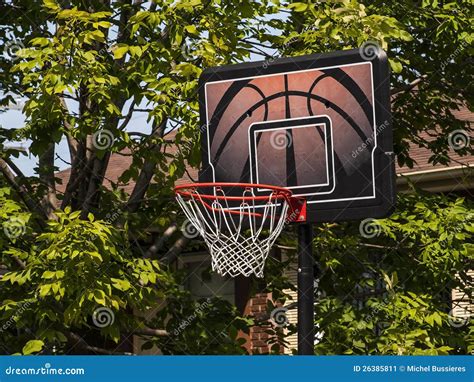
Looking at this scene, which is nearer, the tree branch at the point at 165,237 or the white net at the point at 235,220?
the white net at the point at 235,220

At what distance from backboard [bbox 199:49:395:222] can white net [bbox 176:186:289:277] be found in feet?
0.90

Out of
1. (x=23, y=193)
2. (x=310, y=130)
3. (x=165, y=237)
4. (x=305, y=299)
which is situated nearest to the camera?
(x=305, y=299)

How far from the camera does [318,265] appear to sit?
35.6 feet

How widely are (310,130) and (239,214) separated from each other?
975 mm

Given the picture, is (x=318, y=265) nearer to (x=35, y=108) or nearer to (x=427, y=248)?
(x=427, y=248)

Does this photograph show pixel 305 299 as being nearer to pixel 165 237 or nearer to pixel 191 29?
pixel 191 29

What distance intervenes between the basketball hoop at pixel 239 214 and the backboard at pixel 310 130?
0.61ft

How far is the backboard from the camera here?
826 centimetres

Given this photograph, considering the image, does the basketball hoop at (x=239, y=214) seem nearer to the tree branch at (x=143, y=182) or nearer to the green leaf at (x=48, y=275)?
the green leaf at (x=48, y=275)

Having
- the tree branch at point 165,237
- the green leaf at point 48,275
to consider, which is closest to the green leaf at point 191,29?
the green leaf at point 48,275

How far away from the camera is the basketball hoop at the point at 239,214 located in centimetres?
827

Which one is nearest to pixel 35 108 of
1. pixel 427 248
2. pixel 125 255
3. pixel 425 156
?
pixel 125 255

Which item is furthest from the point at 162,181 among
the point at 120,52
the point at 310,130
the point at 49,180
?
the point at 310,130

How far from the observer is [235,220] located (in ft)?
28.5
